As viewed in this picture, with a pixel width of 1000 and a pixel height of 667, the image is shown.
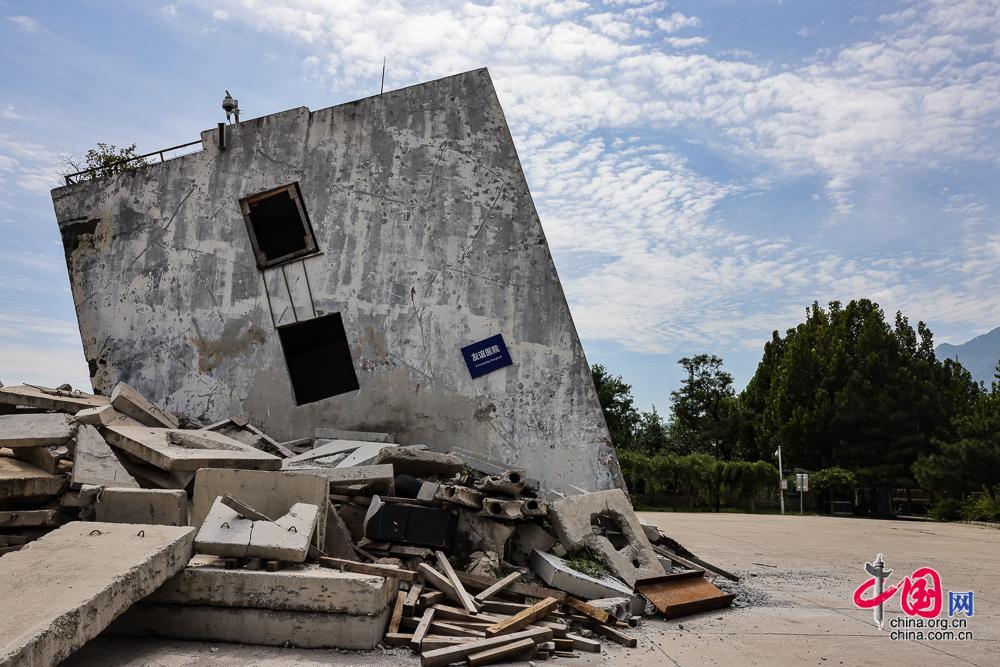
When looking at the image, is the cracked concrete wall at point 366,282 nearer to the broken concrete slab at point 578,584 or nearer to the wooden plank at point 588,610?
the broken concrete slab at point 578,584

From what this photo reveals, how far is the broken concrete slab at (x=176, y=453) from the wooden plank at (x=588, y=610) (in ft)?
10.6

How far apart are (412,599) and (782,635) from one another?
10.8ft

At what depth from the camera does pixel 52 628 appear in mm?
3848

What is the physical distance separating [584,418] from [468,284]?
8.38 ft

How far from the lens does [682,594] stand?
748cm

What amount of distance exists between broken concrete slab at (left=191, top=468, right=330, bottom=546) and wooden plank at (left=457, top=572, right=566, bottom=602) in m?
1.37

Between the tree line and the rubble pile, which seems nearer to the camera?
the rubble pile

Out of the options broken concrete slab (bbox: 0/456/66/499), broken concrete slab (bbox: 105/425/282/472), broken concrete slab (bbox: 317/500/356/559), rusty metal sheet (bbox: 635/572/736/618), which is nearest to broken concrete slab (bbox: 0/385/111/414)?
broken concrete slab (bbox: 105/425/282/472)

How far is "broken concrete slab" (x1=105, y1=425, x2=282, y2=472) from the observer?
7.04 m

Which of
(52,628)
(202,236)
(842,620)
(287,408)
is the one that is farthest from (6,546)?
(842,620)

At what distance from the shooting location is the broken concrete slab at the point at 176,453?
704cm

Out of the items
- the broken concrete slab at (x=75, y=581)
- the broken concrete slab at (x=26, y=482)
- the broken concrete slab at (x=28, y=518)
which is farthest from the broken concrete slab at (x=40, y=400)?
the broken concrete slab at (x=75, y=581)

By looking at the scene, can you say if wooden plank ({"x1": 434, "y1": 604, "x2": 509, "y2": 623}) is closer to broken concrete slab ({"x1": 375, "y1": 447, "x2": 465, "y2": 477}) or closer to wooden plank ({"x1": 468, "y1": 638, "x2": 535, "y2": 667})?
wooden plank ({"x1": 468, "y1": 638, "x2": 535, "y2": 667})

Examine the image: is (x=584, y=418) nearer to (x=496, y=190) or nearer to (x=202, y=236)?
(x=496, y=190)
